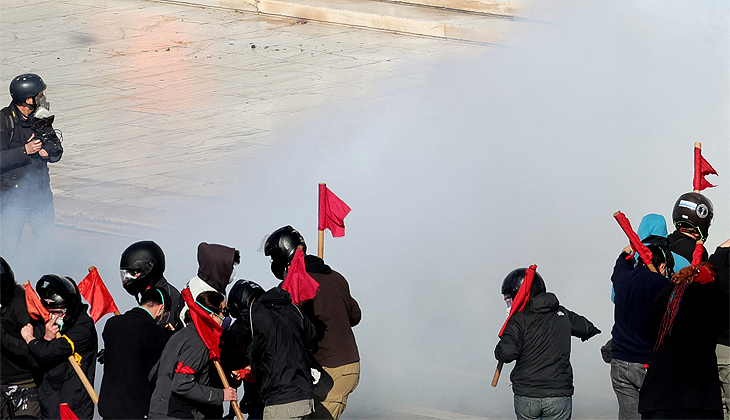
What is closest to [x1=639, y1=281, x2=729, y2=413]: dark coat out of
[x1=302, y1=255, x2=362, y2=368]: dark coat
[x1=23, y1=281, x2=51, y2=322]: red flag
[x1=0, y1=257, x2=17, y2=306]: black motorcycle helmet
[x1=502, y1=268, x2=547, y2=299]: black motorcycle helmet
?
[x1=502, y1=268, x2=547, y2=299]: black motorcycle helmet

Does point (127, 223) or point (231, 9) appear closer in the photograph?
point (127, 223)

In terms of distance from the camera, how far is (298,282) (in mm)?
4555

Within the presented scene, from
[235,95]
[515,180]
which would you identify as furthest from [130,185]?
[515,180]

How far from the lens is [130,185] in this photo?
9086 millimetres

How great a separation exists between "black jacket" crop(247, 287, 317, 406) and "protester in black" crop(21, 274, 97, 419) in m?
0.87

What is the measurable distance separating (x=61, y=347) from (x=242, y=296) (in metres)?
0.90

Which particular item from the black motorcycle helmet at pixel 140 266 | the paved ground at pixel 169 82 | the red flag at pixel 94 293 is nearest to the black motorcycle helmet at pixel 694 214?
the black motorcycle helmet at pixel 140 266

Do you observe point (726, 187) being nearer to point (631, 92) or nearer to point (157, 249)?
point (631, 92)

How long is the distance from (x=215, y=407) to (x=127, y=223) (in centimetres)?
427

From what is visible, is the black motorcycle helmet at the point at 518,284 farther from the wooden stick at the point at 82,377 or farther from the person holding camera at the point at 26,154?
the person holding camera at the point at 26,154

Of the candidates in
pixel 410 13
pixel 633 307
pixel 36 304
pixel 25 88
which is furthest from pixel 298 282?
pixel 410 13

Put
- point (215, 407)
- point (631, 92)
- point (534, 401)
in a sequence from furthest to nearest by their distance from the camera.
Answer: point (631, 92) < point (534, 401) < point (215, 407)

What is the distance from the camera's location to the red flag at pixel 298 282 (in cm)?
453

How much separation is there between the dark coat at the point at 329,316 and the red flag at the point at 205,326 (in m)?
0.74
